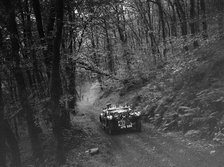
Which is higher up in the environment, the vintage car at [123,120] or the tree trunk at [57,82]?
the tree trunk at [57,82]

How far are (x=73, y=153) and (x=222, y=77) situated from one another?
8.43 m

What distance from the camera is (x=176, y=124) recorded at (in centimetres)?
1462

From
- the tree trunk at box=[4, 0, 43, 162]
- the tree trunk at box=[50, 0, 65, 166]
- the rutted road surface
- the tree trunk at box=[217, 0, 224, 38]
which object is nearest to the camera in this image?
the rutted road surface

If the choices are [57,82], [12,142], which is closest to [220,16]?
[57,82]

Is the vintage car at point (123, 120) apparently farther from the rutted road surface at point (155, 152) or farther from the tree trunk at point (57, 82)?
the tree trunk at point (57, 82)

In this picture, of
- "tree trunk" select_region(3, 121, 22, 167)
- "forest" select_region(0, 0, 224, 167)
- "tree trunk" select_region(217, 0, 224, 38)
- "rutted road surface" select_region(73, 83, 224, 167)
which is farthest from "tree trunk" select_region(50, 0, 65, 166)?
"tree trunk" select_region(217, 0, 224, 38)

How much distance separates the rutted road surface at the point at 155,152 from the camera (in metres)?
9.81

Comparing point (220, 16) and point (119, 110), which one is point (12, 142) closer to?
point (119, 110)

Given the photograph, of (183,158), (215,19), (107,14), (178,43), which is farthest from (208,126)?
(107,14)

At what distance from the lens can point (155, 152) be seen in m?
12.0

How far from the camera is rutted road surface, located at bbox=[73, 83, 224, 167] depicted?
981 centimetres

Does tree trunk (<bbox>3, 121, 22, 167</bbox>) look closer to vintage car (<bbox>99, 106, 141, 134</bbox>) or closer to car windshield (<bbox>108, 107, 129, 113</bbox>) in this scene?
vintage car (<bbox>99, 106, 141, 134</bbox>)

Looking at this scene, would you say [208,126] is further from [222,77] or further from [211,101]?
[222,77]

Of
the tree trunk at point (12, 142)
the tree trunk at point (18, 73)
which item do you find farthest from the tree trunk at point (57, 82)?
the tree trunk at point (12, 142)
